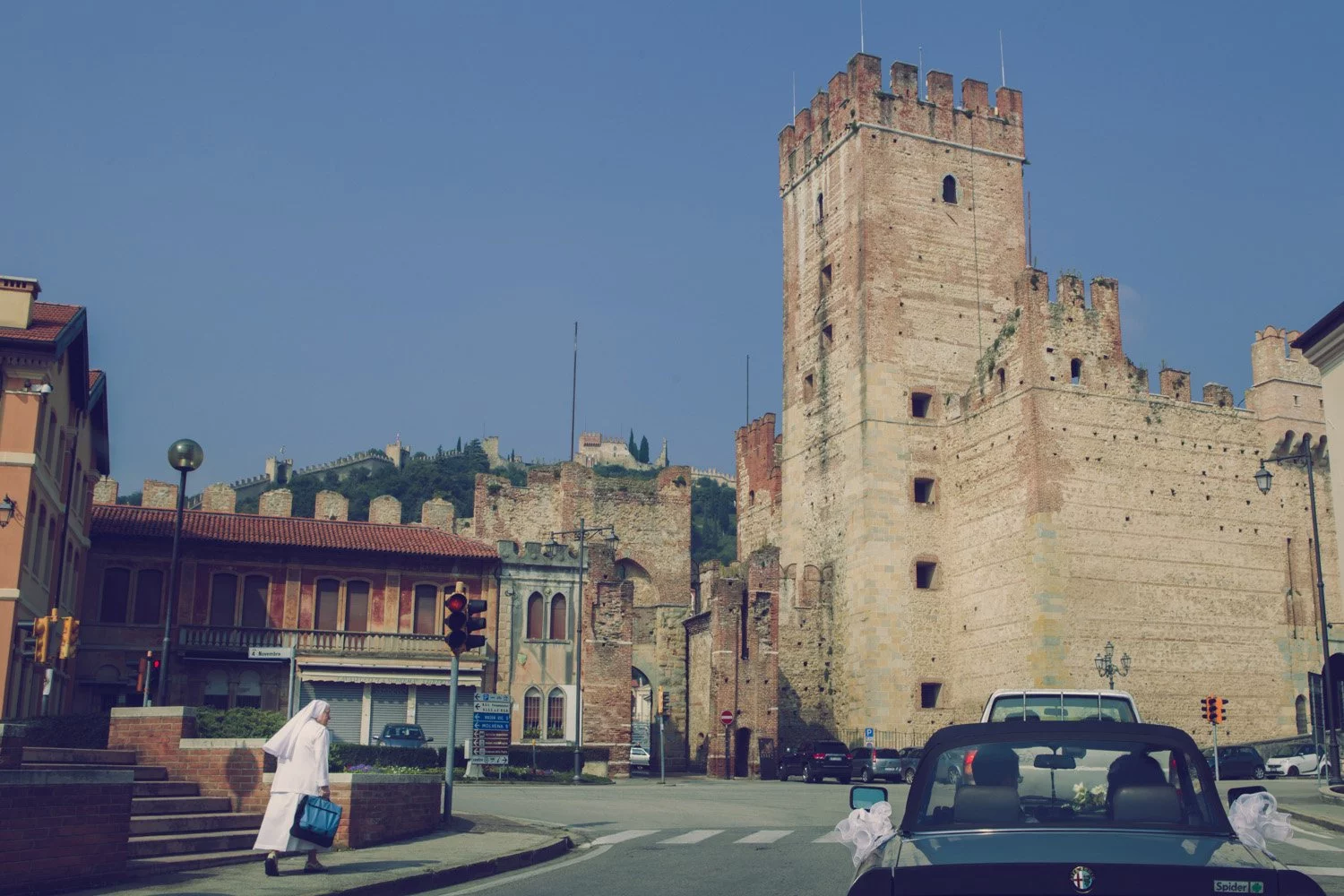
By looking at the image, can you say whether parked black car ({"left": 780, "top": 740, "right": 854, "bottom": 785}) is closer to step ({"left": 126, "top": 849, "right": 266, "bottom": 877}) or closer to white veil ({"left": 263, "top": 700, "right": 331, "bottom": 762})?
step ({"left": 126, "top": 849, "right": 266, "bottom": 877})

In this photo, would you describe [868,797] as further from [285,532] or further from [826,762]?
[285,532]

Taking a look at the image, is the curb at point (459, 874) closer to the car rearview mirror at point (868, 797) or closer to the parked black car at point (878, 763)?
the car rearview mirror at point (868, 797)

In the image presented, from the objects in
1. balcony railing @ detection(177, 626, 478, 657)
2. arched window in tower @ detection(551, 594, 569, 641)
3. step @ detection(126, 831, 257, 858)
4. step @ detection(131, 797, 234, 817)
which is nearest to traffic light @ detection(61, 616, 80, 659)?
step @ detection(131, 797, 234, 817)

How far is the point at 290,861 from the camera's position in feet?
44.7

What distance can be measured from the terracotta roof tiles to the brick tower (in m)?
12.6

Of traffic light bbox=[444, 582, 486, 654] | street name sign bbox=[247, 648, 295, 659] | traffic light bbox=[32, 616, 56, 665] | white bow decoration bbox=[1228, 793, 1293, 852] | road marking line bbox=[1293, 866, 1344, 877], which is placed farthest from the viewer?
street name sign bbox=[247, 648, 295, 659]

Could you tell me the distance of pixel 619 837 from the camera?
1848 cm

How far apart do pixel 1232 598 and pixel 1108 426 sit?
7.33 meters

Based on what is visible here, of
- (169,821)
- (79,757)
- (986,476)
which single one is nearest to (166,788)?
(169,821)

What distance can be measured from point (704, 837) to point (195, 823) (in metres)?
6.55

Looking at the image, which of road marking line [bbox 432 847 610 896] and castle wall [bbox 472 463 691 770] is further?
castle wall [bbox 472 463 691 770]

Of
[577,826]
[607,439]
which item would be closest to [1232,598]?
[577,826]

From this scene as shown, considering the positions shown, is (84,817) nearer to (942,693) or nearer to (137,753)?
(137,753)

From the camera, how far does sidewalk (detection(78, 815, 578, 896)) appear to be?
11.9m
